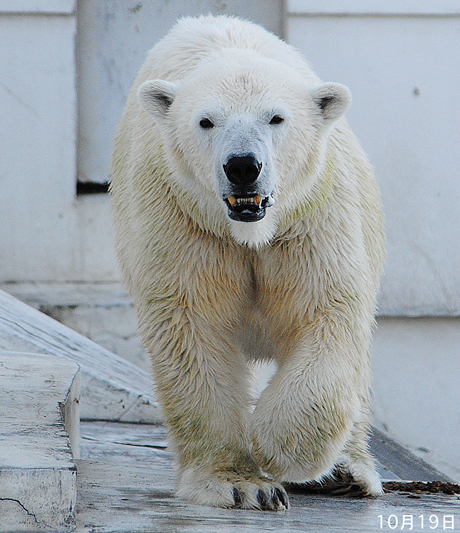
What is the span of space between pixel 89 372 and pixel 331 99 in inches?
85.2

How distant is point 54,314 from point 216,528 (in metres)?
3.56

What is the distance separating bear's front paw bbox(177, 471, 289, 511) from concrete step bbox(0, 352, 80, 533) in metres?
0.45

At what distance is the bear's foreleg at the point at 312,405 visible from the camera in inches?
103

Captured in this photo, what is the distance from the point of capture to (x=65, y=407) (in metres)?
2.98

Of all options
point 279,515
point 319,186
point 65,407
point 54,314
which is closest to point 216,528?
point 279,515

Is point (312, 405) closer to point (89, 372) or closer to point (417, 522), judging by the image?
point (417, 522)

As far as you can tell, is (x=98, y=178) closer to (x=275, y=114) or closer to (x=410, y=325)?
(x=410, y=325)

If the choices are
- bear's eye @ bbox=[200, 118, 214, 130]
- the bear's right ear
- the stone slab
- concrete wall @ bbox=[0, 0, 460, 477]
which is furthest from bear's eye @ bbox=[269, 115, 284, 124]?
concrete wall @ bbox=[0, 0, 460, 477]

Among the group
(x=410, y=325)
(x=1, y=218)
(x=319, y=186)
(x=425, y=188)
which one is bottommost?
(x=410, y=325)

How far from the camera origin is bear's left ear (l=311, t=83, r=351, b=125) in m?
2.75

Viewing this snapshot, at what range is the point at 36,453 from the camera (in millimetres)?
2232

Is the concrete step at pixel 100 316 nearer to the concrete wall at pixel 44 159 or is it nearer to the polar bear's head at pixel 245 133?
the concrete wall at pixel 44 159

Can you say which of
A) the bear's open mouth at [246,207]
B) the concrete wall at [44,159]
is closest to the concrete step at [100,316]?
the concrete wall at [44,159]

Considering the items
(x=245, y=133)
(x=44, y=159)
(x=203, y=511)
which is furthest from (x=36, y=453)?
(x=44, y=159)
